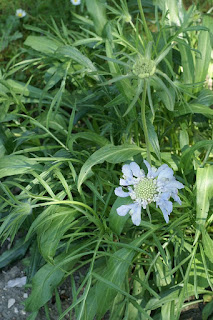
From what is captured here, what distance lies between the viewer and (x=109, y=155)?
130 centimetres

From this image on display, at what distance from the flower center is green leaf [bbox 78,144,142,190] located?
0.16 m

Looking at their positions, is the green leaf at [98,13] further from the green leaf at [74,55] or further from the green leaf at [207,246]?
the green leaf at [207,246]

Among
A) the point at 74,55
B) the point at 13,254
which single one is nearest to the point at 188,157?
the point at 74,55

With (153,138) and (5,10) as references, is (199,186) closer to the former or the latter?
(153,138)

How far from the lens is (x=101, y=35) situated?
1741 millimetres

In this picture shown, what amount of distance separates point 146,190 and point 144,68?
0.32 m

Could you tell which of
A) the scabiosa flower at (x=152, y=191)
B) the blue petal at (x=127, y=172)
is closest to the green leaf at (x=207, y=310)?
the scabiosa flower at (x=152, y=191)

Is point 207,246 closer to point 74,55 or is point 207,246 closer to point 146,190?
point 146,190

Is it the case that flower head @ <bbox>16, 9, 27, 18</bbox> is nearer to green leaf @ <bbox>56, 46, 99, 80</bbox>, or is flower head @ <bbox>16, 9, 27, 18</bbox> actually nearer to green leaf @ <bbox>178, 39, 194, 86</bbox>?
green leaf @ <bbox>56, 46, 99, 80</bbox>

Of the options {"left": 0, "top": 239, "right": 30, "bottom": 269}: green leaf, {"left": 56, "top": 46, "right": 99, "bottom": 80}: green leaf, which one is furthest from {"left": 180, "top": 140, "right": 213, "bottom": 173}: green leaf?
{"left": 0, "top": 239, "right": 30, "bottom": 269}: green leaf

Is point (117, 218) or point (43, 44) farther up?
point (43, 44)

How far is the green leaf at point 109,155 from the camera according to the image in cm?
125

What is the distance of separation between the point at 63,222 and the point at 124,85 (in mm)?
459

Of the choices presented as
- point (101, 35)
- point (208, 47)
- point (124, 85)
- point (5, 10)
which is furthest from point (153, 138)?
point (5, 10)
